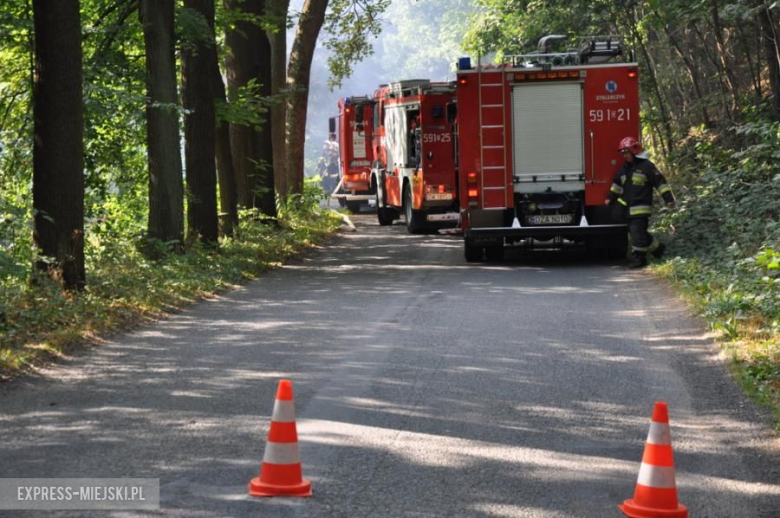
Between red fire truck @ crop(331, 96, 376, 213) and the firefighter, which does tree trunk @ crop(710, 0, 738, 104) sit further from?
red fire truck @ crop(331, 96, 376, 213)

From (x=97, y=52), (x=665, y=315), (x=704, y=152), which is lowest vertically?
(x=665, y=315)

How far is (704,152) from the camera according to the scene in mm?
26328

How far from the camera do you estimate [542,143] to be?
1938cm

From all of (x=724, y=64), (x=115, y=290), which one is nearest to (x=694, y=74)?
(x=724, y=64)

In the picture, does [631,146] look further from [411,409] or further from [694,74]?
[411,409]

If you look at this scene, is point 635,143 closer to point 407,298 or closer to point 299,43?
point 407,298

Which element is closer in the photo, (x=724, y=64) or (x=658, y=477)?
(x=658, y=477)

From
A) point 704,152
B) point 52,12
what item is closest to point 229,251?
point 52,12

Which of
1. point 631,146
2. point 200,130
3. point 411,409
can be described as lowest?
point 411,409

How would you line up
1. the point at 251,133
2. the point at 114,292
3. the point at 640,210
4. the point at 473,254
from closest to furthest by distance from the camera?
the point at 114,292
the point at 640,210
the point at 473,254
the point at 251,133

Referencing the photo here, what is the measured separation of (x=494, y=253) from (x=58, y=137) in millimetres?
8738

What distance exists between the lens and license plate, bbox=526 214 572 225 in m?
19.3

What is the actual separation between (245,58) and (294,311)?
11744 millimetres

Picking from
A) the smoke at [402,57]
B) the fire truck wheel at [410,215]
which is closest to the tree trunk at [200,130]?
the fire truck wheel at [410,215]
